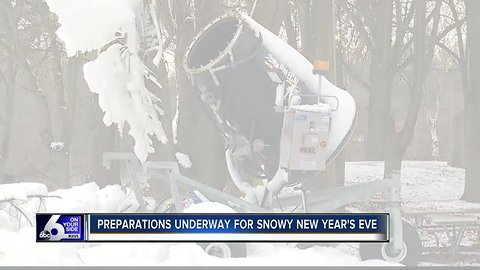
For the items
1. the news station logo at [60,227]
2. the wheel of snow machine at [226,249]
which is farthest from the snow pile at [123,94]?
the news station logo at [60,227]

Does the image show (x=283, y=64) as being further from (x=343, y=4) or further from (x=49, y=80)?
(x=49, y=80)

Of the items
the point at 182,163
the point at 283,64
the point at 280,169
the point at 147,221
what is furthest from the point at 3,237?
the point at 182,163

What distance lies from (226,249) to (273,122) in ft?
4.70

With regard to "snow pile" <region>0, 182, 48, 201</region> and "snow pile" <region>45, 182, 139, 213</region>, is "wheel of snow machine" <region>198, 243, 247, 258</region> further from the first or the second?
"snow pile" <region>0, 182, 48, 201</region>

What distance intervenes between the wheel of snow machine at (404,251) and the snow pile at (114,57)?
2471 mm

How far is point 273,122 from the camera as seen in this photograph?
6418mm

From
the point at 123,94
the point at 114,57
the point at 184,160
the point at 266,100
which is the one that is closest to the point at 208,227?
the point at 266,100

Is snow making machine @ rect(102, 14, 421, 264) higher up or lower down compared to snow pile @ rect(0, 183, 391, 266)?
higher up

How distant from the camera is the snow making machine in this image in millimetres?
6094

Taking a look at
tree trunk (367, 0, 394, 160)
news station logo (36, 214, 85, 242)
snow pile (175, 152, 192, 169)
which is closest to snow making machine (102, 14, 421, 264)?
news station logo (36, 214, 85, 242)

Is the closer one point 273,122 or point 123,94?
point 273,122

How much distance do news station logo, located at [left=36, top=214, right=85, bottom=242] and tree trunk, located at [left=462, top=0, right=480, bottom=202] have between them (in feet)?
21.4

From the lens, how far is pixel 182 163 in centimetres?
902

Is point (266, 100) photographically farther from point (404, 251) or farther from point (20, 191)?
point (20, 191)
